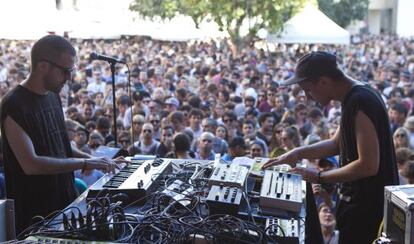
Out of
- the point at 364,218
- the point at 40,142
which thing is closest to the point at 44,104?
the point at 40,142

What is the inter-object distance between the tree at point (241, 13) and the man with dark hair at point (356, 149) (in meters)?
14.6

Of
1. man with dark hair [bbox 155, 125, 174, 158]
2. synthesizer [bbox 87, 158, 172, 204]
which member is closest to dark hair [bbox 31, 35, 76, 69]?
synthesizer [bbox 87, 158, 172, 204]

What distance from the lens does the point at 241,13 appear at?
57.6 feet

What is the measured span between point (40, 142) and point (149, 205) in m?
0.88

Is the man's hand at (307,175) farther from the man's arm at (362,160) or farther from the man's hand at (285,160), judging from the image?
the man's hand at (285,160)

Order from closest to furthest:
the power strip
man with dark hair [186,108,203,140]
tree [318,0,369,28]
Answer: the power strip, man with dark hair [186,108,203,140], tree [318,0,369,28]

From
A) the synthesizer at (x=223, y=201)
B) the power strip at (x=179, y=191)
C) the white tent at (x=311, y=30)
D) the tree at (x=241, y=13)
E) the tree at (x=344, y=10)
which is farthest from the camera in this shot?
the tree at (x=344, y=10)

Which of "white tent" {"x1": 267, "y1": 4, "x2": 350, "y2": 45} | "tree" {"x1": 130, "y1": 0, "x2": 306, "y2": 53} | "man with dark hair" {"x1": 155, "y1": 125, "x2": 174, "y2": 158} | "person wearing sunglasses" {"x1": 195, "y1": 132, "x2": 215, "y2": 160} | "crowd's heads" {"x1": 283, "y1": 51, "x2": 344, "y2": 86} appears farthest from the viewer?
"tree" {"x1": 130, "y1": 0, "x2": 306, "y2": 53}

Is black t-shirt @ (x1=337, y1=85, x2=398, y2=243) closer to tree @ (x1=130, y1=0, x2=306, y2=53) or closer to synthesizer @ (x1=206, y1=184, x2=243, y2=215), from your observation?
synthesizer @ (x1=206, y1=184, x2=243, y2=215)

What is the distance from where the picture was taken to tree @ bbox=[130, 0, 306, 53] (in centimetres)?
1758

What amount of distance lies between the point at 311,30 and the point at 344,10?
2297cm

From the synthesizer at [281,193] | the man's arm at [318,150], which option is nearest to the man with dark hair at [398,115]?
the man's arm at [318,150]

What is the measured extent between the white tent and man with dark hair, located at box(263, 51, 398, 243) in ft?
42.3

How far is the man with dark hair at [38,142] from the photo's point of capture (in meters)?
3.01
